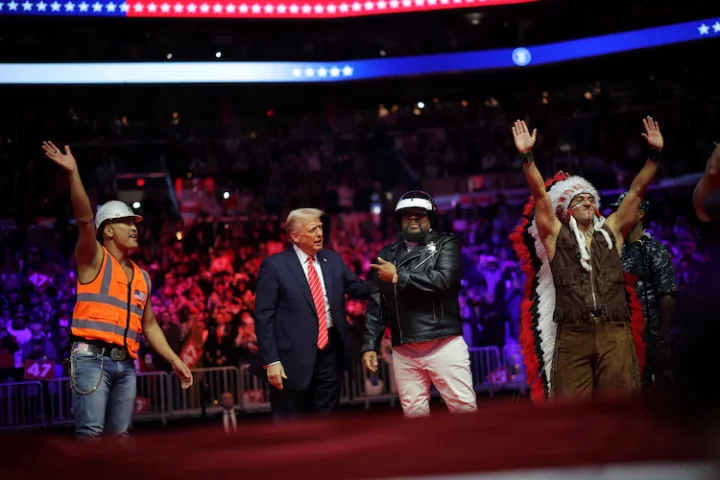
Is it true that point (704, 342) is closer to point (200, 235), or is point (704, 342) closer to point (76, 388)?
point (76, 388)

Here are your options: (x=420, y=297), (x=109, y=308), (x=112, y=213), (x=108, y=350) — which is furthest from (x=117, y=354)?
(x=420, y=297)

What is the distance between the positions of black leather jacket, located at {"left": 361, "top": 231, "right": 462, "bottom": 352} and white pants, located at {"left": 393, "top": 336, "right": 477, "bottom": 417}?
0.32 ft

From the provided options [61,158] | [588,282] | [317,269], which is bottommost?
[588,282]

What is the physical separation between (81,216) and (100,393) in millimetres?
1041

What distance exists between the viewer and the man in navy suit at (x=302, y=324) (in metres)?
5.49

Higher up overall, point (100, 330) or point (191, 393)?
point (100, 330)

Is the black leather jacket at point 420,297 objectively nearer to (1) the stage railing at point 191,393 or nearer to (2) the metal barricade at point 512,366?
(1) the stage railing at point 191,393

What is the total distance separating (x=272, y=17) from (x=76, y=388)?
9.05 meters

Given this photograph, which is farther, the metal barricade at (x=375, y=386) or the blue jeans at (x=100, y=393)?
the metal barricade at (x=375, y=386)

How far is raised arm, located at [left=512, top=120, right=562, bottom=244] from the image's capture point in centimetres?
499

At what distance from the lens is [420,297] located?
5555 millimetres

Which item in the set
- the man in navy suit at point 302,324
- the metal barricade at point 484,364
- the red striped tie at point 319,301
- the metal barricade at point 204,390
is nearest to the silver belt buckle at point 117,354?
the man in navy suit at point 302,324

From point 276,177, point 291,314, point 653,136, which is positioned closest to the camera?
point 653,136

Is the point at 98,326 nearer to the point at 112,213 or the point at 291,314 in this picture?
the point at 112,213
